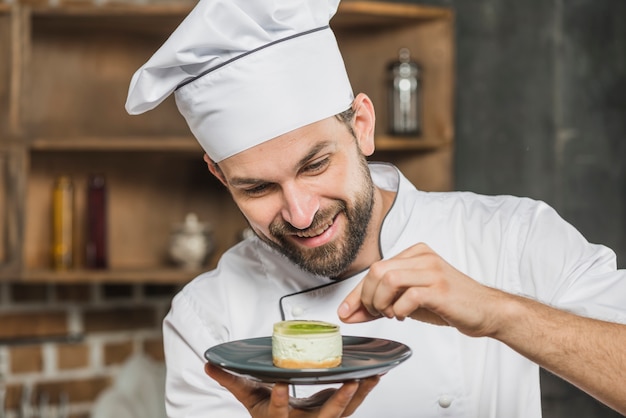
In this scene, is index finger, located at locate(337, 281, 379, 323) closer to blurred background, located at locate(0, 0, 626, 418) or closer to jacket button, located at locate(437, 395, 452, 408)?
jacket button, located at locate(437, 395, 452, 408)

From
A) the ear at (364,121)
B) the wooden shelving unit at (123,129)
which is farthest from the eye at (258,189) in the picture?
the wooden shelving unit at (123,129)

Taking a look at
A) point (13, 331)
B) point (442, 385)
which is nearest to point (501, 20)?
point (442, 385)

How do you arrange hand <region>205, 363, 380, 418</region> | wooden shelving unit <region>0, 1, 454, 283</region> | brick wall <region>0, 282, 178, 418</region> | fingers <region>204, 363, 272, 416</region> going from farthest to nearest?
brick wall <region>0, 282, 178, 418</region> → wooden shelving unit <region>0, 1, 454, 283</region> → fingers <region>204, 363, 272, 416</region> → hand <region>205, 363, 380, 418</region>

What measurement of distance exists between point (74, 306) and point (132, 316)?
0.67ft

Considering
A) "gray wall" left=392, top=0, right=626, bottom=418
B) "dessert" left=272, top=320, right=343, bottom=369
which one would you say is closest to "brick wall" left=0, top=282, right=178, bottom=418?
"gray wall" left=392, top=0, right=626, bottom=418

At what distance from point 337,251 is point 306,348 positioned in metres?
0.28

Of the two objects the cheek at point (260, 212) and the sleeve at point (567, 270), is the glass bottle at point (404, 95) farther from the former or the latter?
the cheek at point (260, 212)

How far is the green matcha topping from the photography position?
1420 millimetres

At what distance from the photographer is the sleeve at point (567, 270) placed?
60.3 inches

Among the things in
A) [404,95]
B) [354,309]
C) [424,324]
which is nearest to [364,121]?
[424,324]

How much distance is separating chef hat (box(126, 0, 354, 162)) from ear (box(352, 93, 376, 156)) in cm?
7

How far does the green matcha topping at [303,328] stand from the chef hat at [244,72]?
348 millimetres

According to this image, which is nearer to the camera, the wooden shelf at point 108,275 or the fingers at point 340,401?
the fingers at point 340,401

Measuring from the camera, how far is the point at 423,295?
130cm
